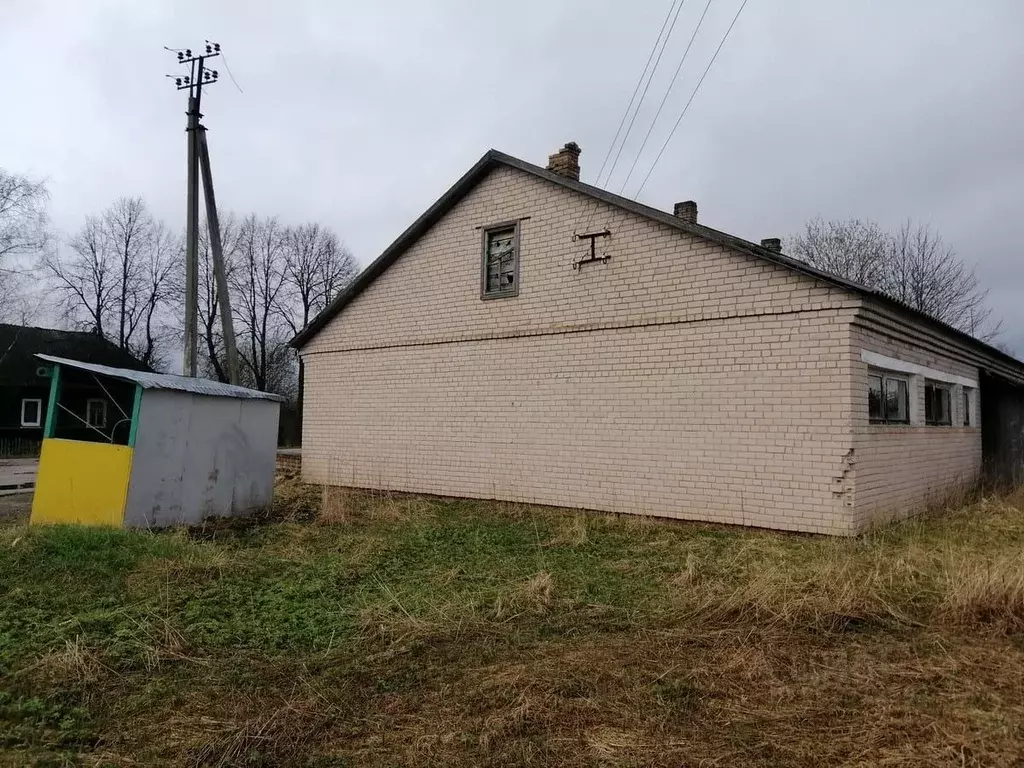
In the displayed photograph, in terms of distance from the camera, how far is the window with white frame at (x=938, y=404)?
11547 millimetres

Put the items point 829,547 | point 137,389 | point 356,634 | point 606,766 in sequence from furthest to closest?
point 137,389, point 829,547, point 356,634, point 606,766

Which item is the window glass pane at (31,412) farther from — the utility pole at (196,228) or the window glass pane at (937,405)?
the window glass pane at (937,405)

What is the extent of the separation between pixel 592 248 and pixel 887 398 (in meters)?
4.92

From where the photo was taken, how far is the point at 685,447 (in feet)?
32.3

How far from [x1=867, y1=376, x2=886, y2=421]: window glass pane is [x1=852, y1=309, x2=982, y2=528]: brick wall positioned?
0.57 feet

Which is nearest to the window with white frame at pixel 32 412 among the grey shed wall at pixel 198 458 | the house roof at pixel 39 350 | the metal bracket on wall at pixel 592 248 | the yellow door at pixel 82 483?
the house roof at pixel 39 350

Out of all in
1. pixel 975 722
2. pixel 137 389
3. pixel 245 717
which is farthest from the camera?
pixel 137 389

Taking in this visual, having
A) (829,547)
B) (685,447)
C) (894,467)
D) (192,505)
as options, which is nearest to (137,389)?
(192,505)

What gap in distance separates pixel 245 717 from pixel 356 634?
4.57 feet

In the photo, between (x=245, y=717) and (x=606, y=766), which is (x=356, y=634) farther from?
(x=606, y=766)

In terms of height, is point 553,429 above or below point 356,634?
above

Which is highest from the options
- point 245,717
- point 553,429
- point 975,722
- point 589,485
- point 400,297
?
point 400,297

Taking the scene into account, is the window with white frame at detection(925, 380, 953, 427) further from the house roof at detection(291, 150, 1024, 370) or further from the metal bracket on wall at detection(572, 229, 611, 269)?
the metal bracket on wall at detection(572, 229, 611, 269)

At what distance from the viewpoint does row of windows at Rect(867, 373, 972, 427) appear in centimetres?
950
